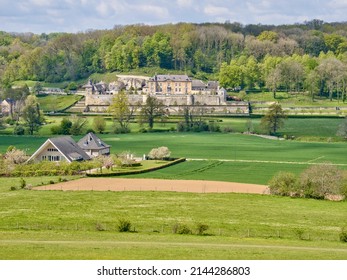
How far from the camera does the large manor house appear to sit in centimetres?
12450

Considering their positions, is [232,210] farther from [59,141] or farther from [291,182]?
[59,141]

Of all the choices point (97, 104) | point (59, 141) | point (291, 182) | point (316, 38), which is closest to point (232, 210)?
point (291, 182)

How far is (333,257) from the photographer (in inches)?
1022

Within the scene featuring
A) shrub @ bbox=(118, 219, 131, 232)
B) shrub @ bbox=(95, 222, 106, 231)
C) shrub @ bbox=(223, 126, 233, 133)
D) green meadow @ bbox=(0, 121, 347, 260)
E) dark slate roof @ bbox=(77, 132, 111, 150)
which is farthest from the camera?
shrub @ bbox=(223, 126, 233, 133)

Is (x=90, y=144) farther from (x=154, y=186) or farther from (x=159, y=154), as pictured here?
(x=154, y=186)

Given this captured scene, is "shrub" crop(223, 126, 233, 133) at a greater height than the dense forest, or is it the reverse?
the dense forest

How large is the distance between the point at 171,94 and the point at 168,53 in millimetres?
26966

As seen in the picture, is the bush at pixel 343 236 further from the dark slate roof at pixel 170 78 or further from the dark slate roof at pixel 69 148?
the dark slate roof at pixel 170 78

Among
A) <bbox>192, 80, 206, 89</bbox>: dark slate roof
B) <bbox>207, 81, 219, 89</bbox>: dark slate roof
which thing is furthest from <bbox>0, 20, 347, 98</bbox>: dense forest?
<bbox>192, 80, 206, 89</bbox>: dark slate roof

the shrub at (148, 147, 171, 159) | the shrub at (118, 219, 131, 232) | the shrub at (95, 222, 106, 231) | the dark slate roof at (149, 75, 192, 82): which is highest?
the dark slate roof at (149, 75, 192, 82)

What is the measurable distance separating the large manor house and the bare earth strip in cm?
6550

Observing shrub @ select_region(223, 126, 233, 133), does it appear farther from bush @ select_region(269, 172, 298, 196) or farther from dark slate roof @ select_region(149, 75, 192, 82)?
bush @ select_region(269, 172, 298, 196)

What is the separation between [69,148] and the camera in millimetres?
64750

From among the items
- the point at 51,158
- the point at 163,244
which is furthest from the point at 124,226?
the point at 51,158
